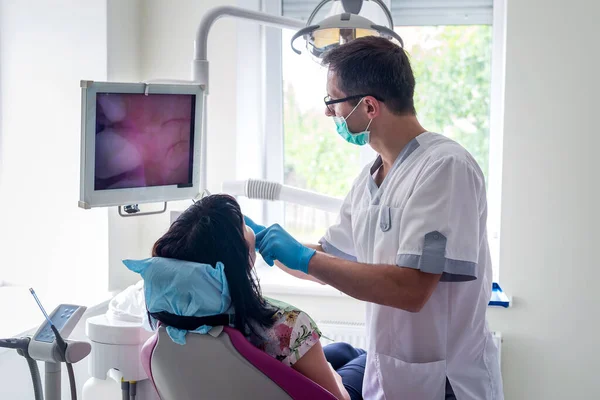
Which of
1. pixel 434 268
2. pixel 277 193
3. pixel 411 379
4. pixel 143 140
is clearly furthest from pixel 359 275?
pixel 143 140

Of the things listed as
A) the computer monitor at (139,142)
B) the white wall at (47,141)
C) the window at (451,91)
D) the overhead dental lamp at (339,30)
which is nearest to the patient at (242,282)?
the computer monitor at (139,142)

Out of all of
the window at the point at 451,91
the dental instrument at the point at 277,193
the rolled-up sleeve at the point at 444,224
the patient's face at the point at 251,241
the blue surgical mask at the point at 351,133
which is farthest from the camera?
the window at the point at 451,91

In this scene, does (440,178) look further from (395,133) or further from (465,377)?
(465,377)

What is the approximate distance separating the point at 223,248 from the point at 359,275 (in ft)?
1.03

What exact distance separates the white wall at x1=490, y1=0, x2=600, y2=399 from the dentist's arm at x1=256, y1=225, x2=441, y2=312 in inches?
46.6

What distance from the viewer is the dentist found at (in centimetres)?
141

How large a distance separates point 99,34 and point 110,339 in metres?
1.22

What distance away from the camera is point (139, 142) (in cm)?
162

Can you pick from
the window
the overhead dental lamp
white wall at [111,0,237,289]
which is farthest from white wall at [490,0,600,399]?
white wall at [111,0,237,289]

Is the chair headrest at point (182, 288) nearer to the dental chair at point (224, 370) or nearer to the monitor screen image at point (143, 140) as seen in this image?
the dental chair at point (224, 370)

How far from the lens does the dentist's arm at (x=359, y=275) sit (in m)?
1.41

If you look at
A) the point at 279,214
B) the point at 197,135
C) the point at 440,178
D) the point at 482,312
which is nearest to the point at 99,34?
the point at 197,135

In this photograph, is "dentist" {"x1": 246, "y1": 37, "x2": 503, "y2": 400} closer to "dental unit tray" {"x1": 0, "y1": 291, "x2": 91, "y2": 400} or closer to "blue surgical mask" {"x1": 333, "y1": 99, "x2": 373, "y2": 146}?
"blue surgical mask" {"x1": 333, "y1": 99, "x2": 373, "y2": 146}

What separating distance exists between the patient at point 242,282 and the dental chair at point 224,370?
0.10m
